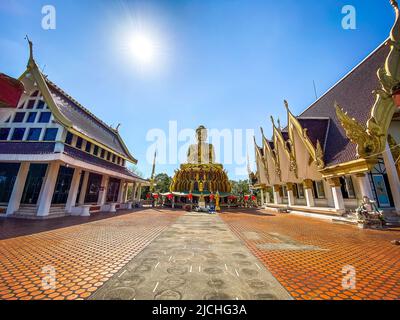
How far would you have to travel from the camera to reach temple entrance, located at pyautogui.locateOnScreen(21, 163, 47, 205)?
1240 centimetres

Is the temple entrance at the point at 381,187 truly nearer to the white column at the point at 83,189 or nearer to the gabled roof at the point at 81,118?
the gabled roof at the point at 81,118

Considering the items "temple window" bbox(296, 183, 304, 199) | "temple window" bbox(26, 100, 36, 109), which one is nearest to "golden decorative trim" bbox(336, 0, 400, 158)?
"temple window" bbox(296, 183, 304, 199)

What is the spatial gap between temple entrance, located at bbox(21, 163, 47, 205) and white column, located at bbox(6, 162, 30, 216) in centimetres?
75

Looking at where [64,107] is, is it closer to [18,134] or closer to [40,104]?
[40,104]

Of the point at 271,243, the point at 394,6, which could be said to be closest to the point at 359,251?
the point at 271,243

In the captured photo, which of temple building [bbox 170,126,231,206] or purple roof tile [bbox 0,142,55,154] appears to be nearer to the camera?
purple roof tile [bbox 0,142,55,154]

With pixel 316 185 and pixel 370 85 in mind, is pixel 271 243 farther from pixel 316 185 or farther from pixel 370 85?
pixel 370 85

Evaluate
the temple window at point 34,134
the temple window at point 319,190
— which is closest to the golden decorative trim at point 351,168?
the temple window at point 319,190

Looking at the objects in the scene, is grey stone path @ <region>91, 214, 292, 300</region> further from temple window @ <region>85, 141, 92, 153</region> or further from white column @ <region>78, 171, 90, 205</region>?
temple window @ <region>85, 141, 92, 153</region>

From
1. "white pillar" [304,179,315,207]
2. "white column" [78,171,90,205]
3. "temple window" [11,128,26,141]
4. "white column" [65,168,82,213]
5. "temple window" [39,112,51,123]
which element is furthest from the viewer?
"white column" [78,171,90,205]

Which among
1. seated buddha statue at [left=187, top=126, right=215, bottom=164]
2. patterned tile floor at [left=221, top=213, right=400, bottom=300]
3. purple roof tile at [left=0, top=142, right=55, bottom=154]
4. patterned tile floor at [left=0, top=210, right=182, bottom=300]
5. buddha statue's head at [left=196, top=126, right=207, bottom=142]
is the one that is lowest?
patterned tile floor at [left=0, top=210, right=182, bottom=300]
